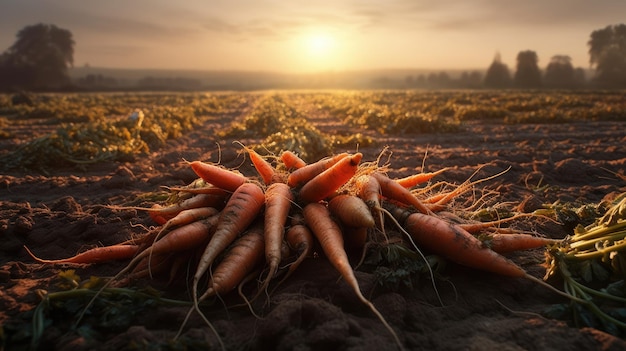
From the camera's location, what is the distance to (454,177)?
6.94m

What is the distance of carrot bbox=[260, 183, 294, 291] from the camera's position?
9.68 feet

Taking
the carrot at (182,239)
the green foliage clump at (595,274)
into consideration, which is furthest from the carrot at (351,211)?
the green foliage clump at (595,274)

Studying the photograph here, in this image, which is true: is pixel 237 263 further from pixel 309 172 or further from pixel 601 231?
pixel 601 231

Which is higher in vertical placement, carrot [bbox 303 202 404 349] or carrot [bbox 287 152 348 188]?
carrot [bbox 287 152 348 188]

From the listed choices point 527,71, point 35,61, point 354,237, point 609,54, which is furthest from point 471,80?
point 354,237

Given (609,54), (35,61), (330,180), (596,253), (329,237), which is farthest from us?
(609,54)

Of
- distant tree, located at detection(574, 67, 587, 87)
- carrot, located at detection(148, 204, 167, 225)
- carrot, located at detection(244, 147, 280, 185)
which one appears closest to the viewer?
carrot, located at detection(148, 204, 167, 225)

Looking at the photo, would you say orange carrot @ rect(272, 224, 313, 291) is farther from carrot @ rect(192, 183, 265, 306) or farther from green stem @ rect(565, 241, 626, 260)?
green stem @ rect(565, 241, 626, 260)

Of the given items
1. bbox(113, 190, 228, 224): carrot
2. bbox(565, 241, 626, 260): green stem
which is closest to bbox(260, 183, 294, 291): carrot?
bbox(113, 190, 228, 224): carrot

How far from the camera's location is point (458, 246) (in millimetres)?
3143

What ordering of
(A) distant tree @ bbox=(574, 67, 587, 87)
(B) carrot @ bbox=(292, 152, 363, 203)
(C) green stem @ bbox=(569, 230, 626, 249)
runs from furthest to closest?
(A) distant tree @ bbox=(574, 67, 587, 87) < (B) carrot @ bbox=(292, 152, 363, 203) < (C) green stem @ bbox=(569, 230, 626, 249)

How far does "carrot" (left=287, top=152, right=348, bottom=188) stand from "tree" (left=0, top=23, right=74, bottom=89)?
277ft

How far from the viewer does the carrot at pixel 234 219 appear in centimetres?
302

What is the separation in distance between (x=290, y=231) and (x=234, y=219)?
456 millimetres
